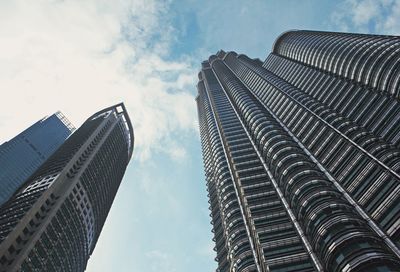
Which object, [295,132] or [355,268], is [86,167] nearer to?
[295,132]

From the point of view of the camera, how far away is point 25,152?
539ft

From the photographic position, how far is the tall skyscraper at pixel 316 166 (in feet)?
206

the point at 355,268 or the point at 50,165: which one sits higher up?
the point at 50,165

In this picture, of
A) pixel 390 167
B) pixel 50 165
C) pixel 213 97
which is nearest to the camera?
pixel 390 167

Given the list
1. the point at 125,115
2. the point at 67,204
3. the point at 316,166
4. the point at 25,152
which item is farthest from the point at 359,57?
the point at 25,152

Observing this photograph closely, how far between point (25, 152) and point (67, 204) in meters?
69.5

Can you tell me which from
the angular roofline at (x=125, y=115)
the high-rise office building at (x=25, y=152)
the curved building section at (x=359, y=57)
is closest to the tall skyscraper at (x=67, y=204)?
the angular roofline at (x=125, y=115)

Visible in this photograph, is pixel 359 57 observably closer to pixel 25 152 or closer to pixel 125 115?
pixel 125 115

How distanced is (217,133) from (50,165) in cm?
5860

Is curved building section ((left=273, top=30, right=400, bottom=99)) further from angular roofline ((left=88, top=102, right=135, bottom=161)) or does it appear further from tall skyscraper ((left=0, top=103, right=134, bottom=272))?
tall skyscraper ((left=0, top=103, right=134, bottom=272))

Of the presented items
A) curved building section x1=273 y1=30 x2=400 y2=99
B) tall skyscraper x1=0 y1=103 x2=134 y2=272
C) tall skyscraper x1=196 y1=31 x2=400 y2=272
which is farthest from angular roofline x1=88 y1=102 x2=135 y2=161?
curved building section x1=273 y1=30 x2=400 y2=99

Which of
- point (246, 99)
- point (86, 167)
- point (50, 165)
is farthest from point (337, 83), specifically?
point (50, 165)

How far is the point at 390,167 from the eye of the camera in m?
73.5

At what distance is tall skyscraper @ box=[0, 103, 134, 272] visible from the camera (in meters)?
84.7
